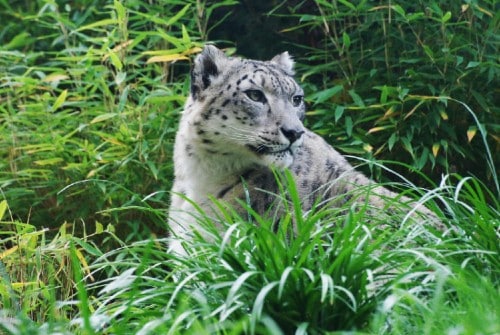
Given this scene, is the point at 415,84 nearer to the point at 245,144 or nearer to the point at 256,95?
the point at 256,95

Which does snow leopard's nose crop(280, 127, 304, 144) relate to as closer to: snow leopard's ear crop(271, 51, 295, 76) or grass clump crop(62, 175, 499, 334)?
snow leopard's ear crop(271, 51, 295, 76)

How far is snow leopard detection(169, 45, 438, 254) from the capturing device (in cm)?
581

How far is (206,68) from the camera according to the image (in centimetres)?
620

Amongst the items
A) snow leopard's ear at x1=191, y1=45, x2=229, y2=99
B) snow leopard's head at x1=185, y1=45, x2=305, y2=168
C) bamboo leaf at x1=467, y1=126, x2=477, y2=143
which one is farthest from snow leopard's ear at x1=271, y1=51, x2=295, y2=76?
bamboo leaf at x1=467, y1=126, x2=477, y2=143

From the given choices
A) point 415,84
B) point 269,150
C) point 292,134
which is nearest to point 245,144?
point 269,150

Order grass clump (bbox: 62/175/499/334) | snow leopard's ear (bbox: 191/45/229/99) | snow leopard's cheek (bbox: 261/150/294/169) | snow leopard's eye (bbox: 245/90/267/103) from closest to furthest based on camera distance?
grass clump (bbox: 62/175/499/334) → snow leopard's cheek (bbox: 261/150/294/169) → snow leopard's eye (bbox: 245/90/267/103) → snow leopard's ear (bbox: 191/45/229/99)

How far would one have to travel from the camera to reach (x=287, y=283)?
4285 millimetres

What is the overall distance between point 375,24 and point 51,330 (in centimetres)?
458

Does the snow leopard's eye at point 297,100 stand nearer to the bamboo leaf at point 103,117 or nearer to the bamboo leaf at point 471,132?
the bamboo leaf at point 471,132

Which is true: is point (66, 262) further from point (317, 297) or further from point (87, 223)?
point (317, 297)

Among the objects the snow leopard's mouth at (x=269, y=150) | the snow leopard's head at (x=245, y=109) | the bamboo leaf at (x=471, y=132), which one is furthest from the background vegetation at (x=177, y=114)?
the snow leopard's mouth at (x=269, y=150)

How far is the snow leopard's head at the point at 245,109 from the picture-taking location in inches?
228

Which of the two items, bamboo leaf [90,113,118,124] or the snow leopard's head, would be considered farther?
bamboo leaf [90,113,118,124]

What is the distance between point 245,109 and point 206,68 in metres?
0.43
